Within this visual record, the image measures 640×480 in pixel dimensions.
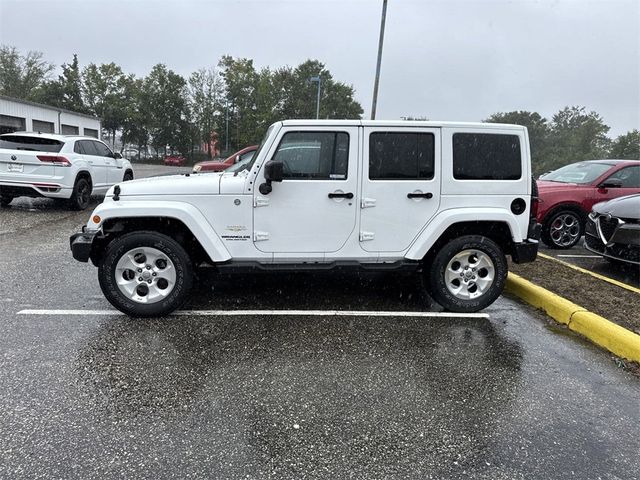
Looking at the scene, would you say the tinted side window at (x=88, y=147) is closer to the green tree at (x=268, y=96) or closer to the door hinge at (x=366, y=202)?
the door hinge at (x=366, y=202)

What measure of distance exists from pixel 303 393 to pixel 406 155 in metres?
2.50

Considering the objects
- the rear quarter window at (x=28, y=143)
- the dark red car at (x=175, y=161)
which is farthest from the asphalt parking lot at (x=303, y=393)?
the dark red car at (x=175, y=161)

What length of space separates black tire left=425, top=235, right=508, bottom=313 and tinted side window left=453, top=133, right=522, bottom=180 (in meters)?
0.64

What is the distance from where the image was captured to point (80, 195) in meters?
10.9

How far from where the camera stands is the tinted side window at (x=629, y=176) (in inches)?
325

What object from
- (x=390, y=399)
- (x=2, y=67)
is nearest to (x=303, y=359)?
(x=390, y=399)

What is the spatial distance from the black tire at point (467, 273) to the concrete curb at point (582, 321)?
60 centimetres

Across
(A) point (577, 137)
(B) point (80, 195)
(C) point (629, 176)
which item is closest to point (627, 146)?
(A) point (577, 137)

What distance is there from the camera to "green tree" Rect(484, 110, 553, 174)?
44.8 metres

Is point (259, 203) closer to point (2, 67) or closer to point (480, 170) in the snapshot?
point (480, 170)

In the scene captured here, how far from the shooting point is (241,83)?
189ft

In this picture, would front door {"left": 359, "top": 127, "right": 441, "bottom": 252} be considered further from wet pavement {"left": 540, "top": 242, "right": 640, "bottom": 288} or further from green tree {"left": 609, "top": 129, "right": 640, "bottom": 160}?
green tree {"left": 609, "top": 129, "right": 640, "bottom": 160}

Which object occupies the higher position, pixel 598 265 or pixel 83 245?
pixel 83 245

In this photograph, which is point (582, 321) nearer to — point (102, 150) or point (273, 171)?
point (273, 171)
